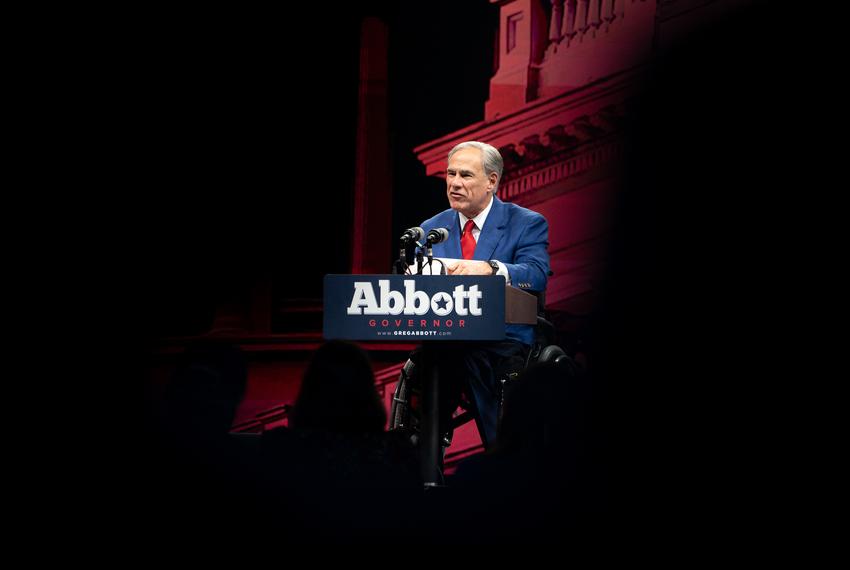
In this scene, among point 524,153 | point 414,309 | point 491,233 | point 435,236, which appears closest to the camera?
point 414,309

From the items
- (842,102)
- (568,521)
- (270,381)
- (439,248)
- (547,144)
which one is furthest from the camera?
(270,381)

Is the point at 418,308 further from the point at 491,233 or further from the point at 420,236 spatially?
the point at 491,233

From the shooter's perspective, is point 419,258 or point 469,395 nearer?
point 419,258

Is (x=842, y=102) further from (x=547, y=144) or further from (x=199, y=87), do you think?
(x=199, y=87)

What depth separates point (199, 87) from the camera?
493 cm

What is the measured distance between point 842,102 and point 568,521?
2.59 metres

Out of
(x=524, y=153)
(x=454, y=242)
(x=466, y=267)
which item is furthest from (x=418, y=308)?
(x=524, y=153)

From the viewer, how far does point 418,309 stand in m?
2.66

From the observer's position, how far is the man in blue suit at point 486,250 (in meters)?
3.17

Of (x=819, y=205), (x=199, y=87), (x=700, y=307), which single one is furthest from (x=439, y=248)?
(x=199, y=87)

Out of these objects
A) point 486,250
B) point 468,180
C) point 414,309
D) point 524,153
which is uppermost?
point 524,153

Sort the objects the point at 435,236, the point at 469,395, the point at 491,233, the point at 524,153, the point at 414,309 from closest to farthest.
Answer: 1. the point at 414,309
2. the point at 435,236
3. the point at 469,395
4. the point at 491,233
5. the point at 524,153

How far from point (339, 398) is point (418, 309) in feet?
2.93

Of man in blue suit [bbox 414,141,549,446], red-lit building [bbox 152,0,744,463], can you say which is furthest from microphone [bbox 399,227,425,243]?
red-lit building [bbox 152,0,744,463]
